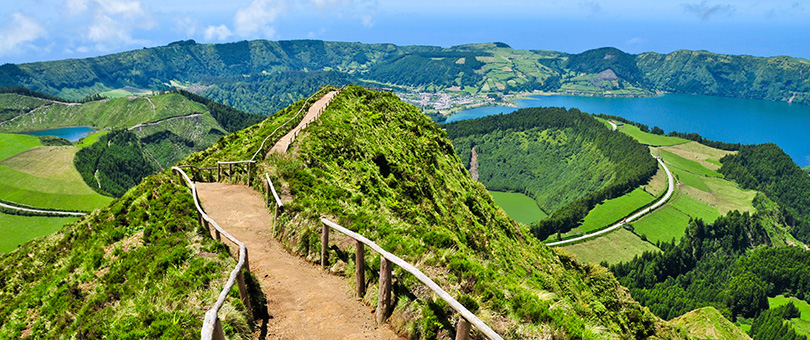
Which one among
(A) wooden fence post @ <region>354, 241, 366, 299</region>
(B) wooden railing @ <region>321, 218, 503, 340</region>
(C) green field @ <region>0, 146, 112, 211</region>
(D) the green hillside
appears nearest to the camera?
(B) wooden railing @ <region>321, 218, 503, 340</region>

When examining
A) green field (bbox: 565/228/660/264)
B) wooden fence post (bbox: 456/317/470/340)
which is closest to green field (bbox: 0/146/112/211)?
green field (bbox: 565/228/660/264)

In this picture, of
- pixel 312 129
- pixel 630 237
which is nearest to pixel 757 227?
pixel 630 237

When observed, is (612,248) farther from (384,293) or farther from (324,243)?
(384,293)

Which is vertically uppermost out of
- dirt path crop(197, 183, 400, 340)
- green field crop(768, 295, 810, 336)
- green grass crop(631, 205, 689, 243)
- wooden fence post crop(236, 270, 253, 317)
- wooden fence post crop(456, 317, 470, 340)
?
wooden fence post crop(456, 317, 470, 340)

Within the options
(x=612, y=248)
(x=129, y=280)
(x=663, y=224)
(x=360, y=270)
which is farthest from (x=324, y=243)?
(x=663, y=224)

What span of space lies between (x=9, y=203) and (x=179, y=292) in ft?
725

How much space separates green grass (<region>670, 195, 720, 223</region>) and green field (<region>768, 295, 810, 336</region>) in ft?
140

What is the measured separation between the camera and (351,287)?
1456 cm

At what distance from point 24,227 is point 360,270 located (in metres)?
197

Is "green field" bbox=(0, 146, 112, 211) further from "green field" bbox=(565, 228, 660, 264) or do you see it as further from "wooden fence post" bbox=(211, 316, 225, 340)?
"wooden fence post" bbox=(211, 316, 225, 340)

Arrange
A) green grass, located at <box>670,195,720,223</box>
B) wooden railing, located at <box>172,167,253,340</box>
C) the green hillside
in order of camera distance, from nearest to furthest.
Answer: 1. wooden railing, located at <box>172,167,253,340</box>
2. the green hillside
3. green grass, located at <box>670,195,720,223</box>

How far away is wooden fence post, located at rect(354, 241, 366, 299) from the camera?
13.4 meters

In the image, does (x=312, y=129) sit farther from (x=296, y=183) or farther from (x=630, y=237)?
(x=630, y=237)

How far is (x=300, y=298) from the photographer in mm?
14414
